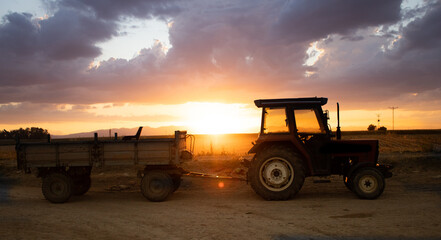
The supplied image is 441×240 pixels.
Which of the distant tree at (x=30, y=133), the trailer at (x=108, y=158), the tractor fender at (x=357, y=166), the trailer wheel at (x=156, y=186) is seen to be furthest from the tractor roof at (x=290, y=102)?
the distant tree at (x=30, y=133)

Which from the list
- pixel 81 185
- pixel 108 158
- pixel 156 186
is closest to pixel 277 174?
pixel 156 186

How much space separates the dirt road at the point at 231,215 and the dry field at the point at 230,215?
17mm

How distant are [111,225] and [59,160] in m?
3.90

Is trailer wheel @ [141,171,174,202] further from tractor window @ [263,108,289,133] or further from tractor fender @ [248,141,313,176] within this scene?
tractor window @ [263,108,289,133]

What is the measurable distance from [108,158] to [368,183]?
284 inches

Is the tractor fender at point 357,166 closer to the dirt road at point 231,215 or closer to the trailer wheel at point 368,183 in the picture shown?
the trailer wheel at point 368,183

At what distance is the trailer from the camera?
1018 cm

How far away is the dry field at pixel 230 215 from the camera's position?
6.73 meters

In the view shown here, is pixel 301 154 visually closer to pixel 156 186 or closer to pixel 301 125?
pixel 301 125

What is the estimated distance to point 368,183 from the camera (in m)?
9.66

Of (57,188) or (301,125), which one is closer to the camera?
(301,125)

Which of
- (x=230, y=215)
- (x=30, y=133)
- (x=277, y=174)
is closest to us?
(x=230, y=215)

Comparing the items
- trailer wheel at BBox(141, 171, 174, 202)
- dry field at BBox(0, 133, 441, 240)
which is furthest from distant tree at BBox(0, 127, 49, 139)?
trailer wheel at BBox(141, 171, 174, 202)

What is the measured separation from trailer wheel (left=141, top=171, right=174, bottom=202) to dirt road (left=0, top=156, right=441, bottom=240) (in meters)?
0.26
